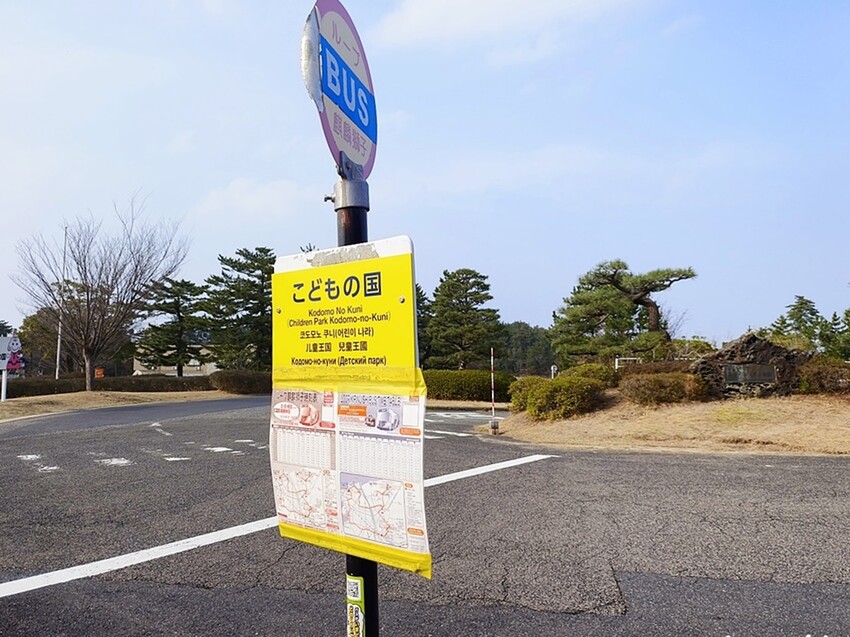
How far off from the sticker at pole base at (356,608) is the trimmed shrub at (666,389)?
1026cm

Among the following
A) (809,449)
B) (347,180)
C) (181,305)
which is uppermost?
(181,305)

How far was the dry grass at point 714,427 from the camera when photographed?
8.62m

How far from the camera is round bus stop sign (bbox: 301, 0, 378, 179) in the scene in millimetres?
1896

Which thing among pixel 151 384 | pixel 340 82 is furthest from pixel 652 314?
pixel 151 384

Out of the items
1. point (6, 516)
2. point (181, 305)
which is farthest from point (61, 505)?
point (181, 305)

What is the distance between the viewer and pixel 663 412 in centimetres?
1072

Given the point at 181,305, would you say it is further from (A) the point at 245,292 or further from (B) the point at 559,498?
(B) the point at 559,498

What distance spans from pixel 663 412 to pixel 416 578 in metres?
8.55

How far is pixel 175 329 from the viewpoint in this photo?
34.3m

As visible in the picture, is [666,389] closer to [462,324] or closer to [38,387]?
[462,324]

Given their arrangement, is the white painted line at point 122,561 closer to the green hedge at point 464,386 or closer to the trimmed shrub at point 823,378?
the trimmed shrub at point 823,378

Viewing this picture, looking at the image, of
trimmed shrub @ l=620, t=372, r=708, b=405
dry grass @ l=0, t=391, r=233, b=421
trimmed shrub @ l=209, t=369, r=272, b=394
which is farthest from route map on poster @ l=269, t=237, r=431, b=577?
trimmed shrub @ l=209, t=369, r=272, b=394

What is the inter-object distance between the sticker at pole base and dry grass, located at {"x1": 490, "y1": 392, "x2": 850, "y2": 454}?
7656 mm

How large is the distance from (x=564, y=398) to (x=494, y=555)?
26.6ft
